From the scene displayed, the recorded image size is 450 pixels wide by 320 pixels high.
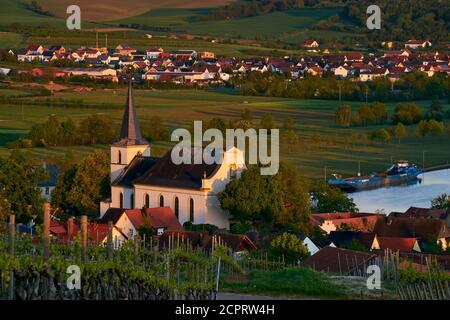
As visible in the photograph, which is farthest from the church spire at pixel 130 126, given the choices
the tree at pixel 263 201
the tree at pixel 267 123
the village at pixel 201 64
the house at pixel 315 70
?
the house at pixel 315 70

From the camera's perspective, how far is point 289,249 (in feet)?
72.6

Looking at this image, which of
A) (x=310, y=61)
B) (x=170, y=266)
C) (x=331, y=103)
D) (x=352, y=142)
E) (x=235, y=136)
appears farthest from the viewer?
(x=310, y=61)

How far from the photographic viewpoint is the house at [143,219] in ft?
90.6

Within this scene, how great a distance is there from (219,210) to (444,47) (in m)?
88.1

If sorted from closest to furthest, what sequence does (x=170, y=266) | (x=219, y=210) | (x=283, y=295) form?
(x=283, y=295) < (x=170, y=266) < (x=219, y=210)

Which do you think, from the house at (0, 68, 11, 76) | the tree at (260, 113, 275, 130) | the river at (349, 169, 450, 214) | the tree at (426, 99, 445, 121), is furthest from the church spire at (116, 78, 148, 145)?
the house at (0, 68, 11, 76)

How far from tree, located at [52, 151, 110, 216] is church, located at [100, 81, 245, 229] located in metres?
0.30

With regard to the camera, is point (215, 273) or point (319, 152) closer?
point (215, 273)

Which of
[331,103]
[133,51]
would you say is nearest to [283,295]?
[331,103]

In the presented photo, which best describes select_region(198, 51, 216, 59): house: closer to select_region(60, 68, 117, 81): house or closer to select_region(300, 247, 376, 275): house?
select_region(60, 68, 117, 81): house

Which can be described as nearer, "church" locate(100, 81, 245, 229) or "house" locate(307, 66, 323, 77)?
"church" locate(100, 81, 245, 229)

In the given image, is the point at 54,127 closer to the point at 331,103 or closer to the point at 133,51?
the point at 331,103

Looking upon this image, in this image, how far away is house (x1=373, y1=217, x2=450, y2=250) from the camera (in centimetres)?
2806

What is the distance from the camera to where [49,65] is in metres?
82.8
